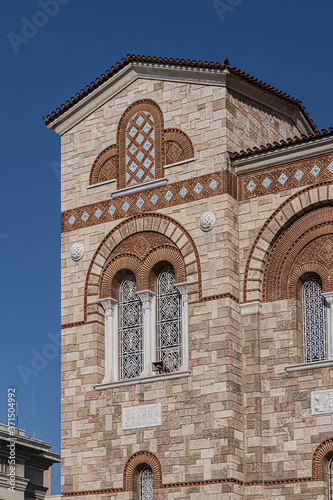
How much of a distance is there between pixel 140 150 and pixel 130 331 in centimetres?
447

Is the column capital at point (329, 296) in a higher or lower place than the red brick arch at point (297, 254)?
lower

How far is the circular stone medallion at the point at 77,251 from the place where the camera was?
86.3 ft

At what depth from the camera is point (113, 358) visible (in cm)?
2533

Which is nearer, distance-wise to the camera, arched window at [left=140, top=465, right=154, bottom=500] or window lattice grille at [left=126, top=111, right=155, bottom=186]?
arched window at [left=140, top=465, right=154, bottom=500]

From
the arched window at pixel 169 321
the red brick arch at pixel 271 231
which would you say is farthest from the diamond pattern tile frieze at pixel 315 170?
the arched window at pixel 169 321

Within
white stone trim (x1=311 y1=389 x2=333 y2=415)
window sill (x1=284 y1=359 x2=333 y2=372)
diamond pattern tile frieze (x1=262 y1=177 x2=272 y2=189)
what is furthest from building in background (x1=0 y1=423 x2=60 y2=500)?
white stone trim (x1=311 y1=389 x2=333 y2=415)

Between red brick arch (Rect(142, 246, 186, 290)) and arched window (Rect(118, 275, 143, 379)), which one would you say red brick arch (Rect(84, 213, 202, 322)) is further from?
arched window (Rect(118, 275, 143, 379))

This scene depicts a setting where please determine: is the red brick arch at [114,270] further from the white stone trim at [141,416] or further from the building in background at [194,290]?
the white stone trim at [141,416]

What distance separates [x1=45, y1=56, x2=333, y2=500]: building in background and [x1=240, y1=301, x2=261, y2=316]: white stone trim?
34mm

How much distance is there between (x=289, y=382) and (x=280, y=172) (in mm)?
4818

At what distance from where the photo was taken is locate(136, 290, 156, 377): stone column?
24531 millimetres

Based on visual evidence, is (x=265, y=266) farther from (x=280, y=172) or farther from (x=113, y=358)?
(x=113, y=358)

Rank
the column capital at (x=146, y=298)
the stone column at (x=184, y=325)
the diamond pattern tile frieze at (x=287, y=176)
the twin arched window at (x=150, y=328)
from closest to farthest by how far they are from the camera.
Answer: the diamond pattern tile frieze at (x=287, y=176), the stone column at (x=184, y=325), the twin arched window at (x=150, y=328), the column capital at (x=146, y=298)

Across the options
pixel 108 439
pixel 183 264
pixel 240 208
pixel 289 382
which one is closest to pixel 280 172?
pixel 240 208
